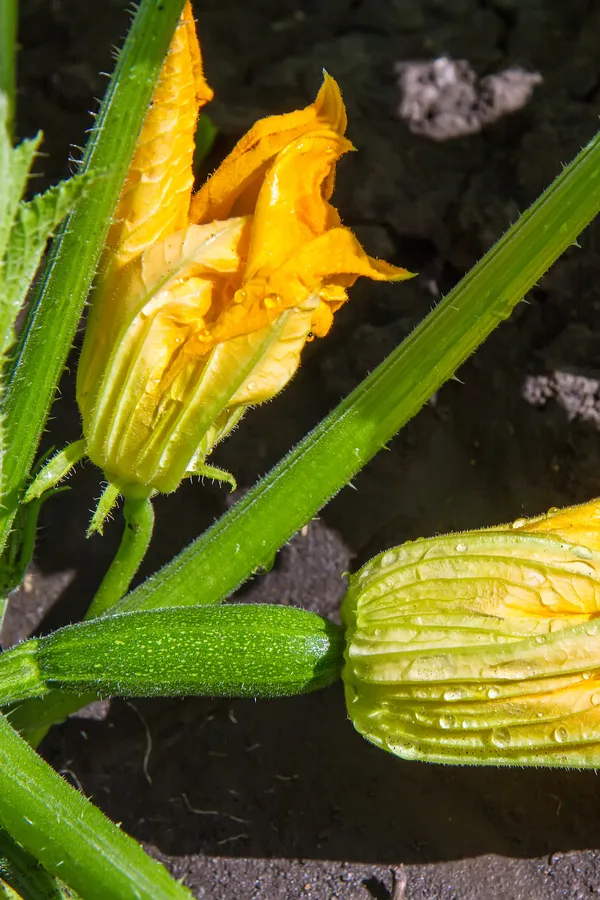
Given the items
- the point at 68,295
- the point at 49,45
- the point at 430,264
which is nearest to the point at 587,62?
the point at 430,264

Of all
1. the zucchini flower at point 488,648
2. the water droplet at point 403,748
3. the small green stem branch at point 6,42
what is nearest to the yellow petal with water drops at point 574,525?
the zucchini flower at point 488,648

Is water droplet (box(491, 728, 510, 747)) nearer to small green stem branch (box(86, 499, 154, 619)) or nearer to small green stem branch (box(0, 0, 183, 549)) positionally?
small green stem branch (box(86, 499, 154, 619))

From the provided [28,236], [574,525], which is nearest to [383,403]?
[574,525]

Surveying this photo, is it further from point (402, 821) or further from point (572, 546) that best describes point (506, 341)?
point (402, 821)

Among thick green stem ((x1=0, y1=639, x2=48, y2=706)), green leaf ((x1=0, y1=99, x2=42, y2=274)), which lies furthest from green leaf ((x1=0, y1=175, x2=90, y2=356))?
thick green stem ((x1=0, y1=639, x2=48, y2=706))

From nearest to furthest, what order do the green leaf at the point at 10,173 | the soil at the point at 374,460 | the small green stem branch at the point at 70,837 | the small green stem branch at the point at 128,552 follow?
the green leaf at the point at 10,173, the small green stem branch at the point at 70,837, the small green stem branch at the point at 128,552, the soil at the point at 374,460

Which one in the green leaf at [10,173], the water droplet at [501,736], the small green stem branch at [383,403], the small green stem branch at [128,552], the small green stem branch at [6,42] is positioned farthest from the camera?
the small green stem branch at [6,42]

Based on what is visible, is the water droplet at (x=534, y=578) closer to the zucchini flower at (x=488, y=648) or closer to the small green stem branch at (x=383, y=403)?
the zucchini flower at (x=488, y=648)
